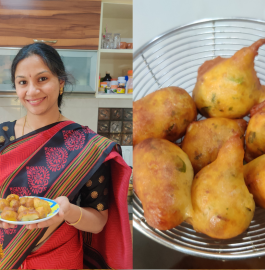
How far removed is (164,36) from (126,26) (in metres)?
0.12

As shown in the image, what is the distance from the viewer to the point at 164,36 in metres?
0.66

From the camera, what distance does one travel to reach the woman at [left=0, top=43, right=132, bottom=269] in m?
0.60

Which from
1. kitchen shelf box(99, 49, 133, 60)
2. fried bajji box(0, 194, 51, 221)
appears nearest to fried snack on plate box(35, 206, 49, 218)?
fried bajji box(0, 194, 51, 221)

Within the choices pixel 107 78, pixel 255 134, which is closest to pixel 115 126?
pixel 107 78

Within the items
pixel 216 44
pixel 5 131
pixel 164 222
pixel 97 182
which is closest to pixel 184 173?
pixel 164 222

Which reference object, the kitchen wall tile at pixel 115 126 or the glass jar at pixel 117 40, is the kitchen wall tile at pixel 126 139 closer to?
the kitchen wall tile at pixel 115 126

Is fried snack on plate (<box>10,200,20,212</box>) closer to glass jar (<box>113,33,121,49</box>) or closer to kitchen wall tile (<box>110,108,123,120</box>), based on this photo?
kitchen wall tile (<box>110,108,123,120</box>)

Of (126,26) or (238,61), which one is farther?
(126,26)

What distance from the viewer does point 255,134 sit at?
1.74ft

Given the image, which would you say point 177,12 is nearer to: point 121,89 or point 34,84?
point 121,89

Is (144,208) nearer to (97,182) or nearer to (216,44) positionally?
(97,182)

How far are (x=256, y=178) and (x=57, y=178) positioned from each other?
469 millimetres

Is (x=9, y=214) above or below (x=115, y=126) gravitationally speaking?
below

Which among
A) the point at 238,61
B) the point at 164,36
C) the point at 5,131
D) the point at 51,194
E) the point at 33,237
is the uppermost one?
the point at 164,36
